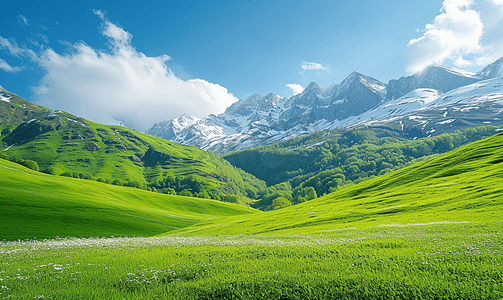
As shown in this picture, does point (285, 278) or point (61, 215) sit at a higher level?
point (61, 215)

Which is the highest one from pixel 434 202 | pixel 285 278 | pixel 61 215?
pixel 61 215

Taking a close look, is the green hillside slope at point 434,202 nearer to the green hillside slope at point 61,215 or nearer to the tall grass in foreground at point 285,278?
the tall grass in foreground at point 285,278

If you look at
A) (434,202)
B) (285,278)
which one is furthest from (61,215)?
(434,202)

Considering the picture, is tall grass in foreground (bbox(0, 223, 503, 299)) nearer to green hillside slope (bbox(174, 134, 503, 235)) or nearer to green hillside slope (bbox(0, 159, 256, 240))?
green hillside slope (bbox(174, 134, 503, 235))

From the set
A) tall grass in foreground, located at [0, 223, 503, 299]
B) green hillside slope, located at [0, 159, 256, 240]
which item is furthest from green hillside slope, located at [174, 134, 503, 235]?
green hillside slope, located at [0, 159, 256, 240]

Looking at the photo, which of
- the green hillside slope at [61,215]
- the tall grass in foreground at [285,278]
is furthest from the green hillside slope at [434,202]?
the green hillside slope at [61,215]

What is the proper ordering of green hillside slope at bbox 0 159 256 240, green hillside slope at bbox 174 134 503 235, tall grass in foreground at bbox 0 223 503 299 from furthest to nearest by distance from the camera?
green hillside slope at bbox 0 159 256 240, green hillside slope at bbox 174 134 503 235, tall grass in foreground at bbox 0 223 503 299

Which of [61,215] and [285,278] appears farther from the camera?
[61,215]

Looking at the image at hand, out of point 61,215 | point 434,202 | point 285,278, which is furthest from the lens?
point 61,215

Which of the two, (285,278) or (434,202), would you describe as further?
(434,202)

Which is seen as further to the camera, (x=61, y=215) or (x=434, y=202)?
(x=61, y=215)

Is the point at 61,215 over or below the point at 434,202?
over

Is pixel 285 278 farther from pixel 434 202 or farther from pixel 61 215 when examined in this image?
pixel 61 215

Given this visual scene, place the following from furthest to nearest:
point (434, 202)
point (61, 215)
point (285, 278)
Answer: point (61, 215) → point (434, 202) → point (285, 278)
